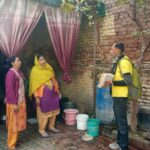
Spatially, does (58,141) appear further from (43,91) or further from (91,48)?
(91,48)

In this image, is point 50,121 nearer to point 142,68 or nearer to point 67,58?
point 67,58

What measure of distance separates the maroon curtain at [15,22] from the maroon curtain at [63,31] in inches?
20.4

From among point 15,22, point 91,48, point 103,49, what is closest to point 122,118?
point 103,49

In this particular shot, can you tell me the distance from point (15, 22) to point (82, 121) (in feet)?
9.81

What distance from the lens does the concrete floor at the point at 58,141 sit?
18.5 ft

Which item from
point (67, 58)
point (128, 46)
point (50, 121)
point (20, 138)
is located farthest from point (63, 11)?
point (20, 138)

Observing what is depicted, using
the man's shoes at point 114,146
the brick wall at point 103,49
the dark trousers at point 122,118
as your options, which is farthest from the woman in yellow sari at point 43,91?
the dark trousers at point 122,118

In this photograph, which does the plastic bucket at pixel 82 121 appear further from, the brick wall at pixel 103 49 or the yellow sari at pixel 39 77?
the yellow sari at pixel 39 77

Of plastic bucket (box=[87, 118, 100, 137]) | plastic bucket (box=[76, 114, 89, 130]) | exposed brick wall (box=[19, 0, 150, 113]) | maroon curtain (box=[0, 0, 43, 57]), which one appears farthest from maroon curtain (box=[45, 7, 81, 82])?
plastic bucket (box=[87, 118, 100, 137])

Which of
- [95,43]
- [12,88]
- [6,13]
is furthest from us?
[95,43]

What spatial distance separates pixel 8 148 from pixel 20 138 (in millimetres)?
663

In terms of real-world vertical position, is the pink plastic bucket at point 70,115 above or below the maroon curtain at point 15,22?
below

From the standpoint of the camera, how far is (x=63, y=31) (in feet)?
22.3

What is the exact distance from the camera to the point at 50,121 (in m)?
6.70
